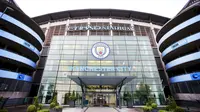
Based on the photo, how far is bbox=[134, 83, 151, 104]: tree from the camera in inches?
862

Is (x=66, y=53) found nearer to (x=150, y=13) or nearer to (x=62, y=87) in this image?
(x=62, y=87)

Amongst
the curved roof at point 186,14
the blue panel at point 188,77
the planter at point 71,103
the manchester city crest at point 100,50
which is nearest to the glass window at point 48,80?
the planter at point 71,103

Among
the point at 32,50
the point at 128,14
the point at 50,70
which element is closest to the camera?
the point at 50,70

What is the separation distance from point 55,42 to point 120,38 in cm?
1951

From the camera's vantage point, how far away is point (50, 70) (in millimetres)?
24812

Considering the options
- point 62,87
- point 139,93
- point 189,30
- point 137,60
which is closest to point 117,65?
point 137,60

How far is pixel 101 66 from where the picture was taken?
25031 mm

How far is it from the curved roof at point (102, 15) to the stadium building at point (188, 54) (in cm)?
1342

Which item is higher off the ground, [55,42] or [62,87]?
[55,42]

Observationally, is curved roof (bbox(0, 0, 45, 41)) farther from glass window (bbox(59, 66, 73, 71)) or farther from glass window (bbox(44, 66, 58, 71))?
glass window (bbox(59, 66, 73, 71))

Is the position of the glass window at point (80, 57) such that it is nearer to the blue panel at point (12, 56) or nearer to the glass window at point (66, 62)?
the glass window at point (66, 62)

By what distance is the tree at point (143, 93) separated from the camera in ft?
71.8

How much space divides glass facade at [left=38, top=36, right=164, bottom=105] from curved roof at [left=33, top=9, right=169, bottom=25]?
14.2m

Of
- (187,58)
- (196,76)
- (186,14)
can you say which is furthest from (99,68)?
(186,14)
